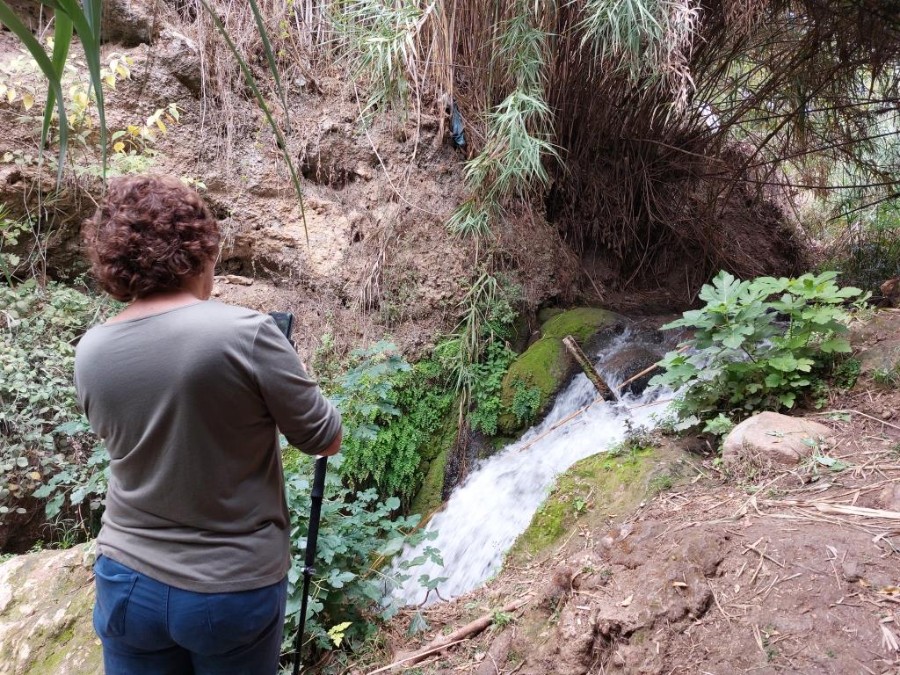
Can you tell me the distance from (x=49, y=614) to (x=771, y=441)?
3286 mm

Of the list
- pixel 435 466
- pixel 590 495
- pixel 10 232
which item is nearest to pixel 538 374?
pixel 435 466

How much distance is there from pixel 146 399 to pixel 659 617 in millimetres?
1607

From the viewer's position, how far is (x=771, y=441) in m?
2.35

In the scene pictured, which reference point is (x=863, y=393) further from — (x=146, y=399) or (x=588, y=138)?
(x=588, y=138)

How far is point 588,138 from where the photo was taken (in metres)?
5.17

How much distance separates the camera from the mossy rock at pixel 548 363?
4.30 m

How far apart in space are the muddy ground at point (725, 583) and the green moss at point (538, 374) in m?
1.63

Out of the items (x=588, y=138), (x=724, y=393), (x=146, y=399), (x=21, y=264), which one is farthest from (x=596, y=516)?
(x=21, y=264)

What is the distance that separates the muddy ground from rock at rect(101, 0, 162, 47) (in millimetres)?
5128

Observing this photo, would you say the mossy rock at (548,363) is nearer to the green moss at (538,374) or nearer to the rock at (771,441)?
the green moss at (538,374)

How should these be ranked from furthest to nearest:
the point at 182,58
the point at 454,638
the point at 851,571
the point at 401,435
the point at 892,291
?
the point at 182,58, the point at 401,435, the point at 892,291, the point at 454,638, the point at 851,571

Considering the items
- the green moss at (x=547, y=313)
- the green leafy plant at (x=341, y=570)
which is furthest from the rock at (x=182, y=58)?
the green leafy plant at (x=341, y=570)

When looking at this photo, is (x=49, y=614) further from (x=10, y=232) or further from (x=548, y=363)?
(x=548, y=363)

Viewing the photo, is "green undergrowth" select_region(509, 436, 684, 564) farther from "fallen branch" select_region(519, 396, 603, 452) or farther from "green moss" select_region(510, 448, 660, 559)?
"fallen branch" select_region(519, 396, 603, 452)
